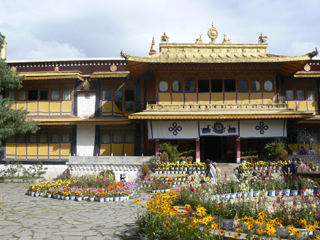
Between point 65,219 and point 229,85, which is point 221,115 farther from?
point 65,219

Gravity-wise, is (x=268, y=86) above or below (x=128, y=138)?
above

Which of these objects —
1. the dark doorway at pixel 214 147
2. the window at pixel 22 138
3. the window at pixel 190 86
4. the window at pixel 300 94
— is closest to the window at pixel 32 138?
the window at pixel 22 138

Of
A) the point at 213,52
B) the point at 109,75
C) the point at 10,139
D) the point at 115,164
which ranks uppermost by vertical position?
the point at 213,52

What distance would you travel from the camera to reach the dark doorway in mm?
20797

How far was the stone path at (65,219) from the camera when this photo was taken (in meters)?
6.48

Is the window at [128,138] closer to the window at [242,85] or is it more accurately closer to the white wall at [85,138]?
the white wall at [85,138]

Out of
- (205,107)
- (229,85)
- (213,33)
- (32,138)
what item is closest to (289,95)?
(229,85)

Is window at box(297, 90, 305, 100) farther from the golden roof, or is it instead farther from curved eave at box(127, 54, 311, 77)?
curved eave at box(127, 54, 311, 77)

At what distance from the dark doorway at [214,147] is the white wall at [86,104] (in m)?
8.39

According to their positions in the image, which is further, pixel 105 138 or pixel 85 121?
pixel 105 138

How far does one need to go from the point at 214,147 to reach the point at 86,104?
9945 mm

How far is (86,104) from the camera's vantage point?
20.9 m

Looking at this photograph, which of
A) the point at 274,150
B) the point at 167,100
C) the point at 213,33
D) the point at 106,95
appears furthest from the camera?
the point at 213,33

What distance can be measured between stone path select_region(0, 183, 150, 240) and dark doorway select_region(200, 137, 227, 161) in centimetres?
1091
